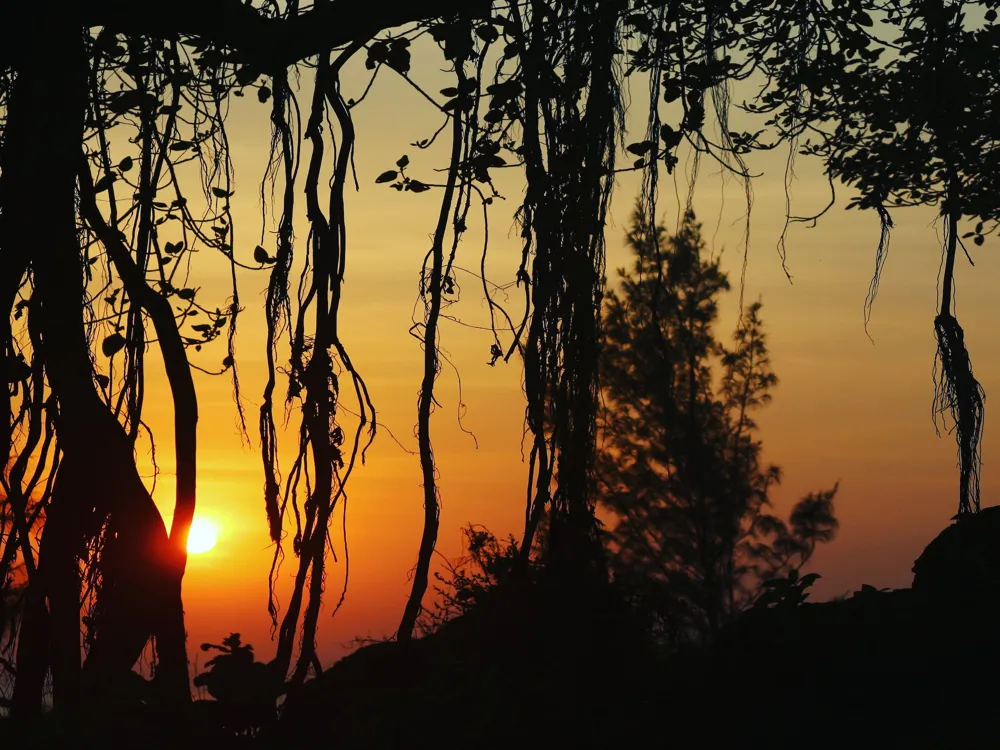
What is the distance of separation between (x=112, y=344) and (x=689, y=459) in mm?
14232

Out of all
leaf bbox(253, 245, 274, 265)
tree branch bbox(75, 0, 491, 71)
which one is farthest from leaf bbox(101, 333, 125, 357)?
tree branch bbox(75, 0, 491, 71)

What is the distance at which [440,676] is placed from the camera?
221 inches

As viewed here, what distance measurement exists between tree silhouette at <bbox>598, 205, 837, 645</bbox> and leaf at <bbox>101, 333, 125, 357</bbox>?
13.5m

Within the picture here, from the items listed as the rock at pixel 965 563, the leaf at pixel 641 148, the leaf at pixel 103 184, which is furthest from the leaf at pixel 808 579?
the leaf at pixel 103 184

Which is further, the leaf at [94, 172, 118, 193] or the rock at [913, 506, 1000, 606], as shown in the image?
the rock at [913, 506, 1000, 606]

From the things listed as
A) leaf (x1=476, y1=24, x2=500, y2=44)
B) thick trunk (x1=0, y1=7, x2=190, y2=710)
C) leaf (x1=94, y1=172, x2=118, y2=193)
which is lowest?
thick trunk (x1=0, y1=7, x2=190, y2=710)

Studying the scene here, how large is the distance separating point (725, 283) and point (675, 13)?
14177 millimetres

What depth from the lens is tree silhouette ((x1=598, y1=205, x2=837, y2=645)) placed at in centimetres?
1800

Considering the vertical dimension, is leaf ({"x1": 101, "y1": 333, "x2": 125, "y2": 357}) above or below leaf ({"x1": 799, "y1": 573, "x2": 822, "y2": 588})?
above

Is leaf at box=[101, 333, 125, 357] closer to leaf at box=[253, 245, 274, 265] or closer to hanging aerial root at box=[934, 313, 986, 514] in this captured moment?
leaf at box=[253, 245, 274, 265]

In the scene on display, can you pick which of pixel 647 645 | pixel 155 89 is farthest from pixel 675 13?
pixel 647 645

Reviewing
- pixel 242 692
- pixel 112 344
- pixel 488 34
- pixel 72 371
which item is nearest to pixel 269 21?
pixel 488 34

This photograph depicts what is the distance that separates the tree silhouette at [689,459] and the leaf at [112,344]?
1348cm

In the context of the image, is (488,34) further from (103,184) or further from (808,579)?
(808,579)
